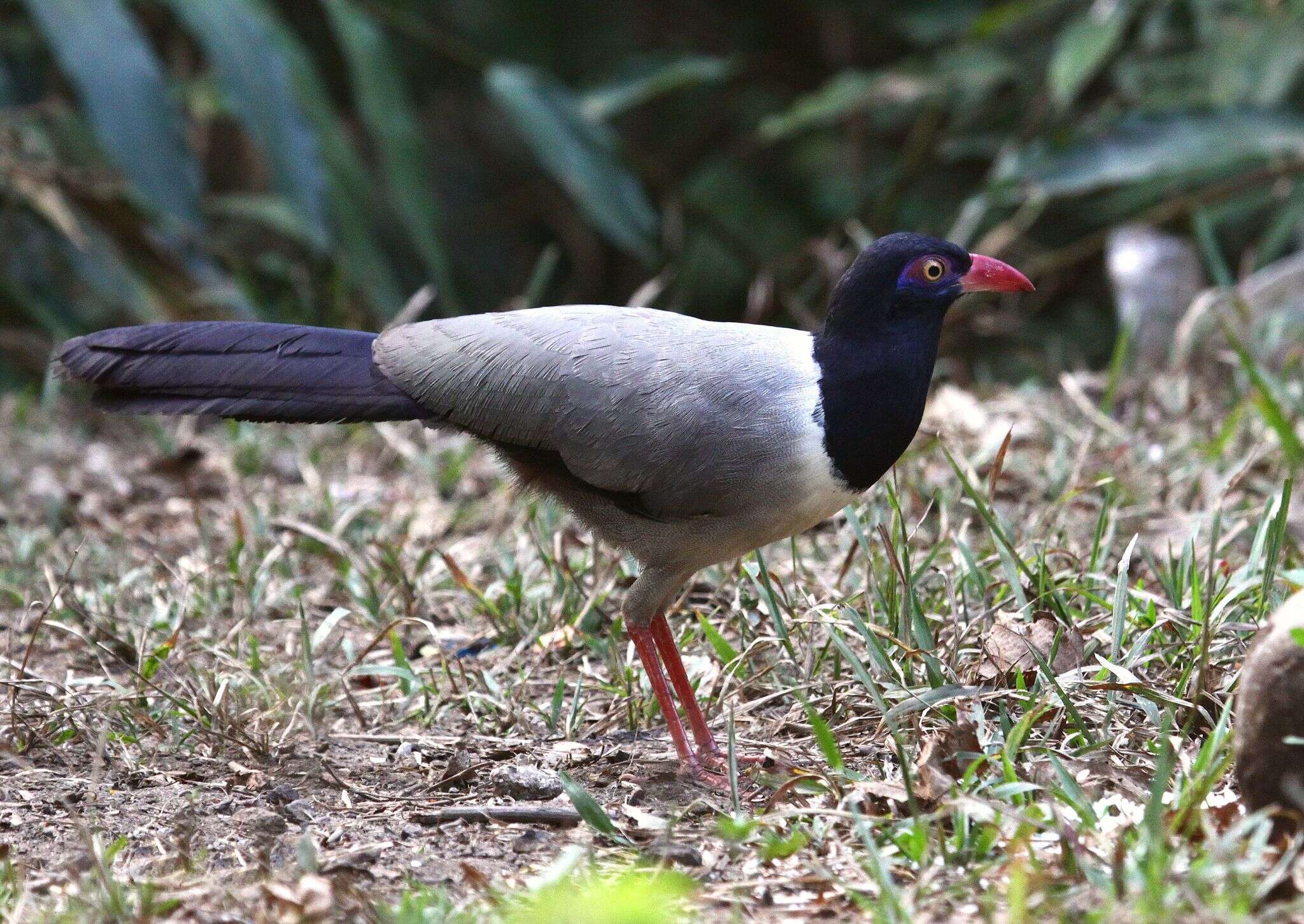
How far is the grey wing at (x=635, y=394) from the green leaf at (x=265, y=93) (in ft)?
10.7

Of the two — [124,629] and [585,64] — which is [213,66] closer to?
[585,64]

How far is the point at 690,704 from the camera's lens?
10.9 feet

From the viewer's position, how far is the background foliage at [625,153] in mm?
6434

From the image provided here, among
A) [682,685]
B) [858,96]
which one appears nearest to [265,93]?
[858,96]

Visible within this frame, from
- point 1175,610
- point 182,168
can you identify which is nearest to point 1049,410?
point 1175,610

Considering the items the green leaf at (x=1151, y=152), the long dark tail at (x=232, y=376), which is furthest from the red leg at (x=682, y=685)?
the green leaf at (x=1151, y=152)

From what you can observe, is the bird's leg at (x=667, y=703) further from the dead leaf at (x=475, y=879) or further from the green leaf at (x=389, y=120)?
the green leaf at (x=389, y=120)

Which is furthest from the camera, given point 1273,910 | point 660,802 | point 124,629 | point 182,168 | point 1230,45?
point 1230,45

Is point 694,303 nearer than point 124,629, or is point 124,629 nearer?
point 124,629

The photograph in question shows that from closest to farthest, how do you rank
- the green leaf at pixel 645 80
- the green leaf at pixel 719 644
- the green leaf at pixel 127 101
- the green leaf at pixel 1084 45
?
the green leaf at pixel 719 644
the green leaf at pixel 127 101
the green leaf at pixel 1084 45
the green leaf at pixel 645 80

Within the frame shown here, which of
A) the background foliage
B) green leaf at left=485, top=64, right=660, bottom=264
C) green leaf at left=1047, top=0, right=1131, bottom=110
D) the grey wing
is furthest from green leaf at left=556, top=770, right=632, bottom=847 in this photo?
green leaf at left=1047, top=0, right=1131, bottom=110

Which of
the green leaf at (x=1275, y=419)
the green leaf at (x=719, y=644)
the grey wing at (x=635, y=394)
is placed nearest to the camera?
the grey wing at (x=635, y=394)

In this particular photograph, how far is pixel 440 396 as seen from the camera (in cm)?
333

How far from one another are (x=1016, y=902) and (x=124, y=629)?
2642mm
